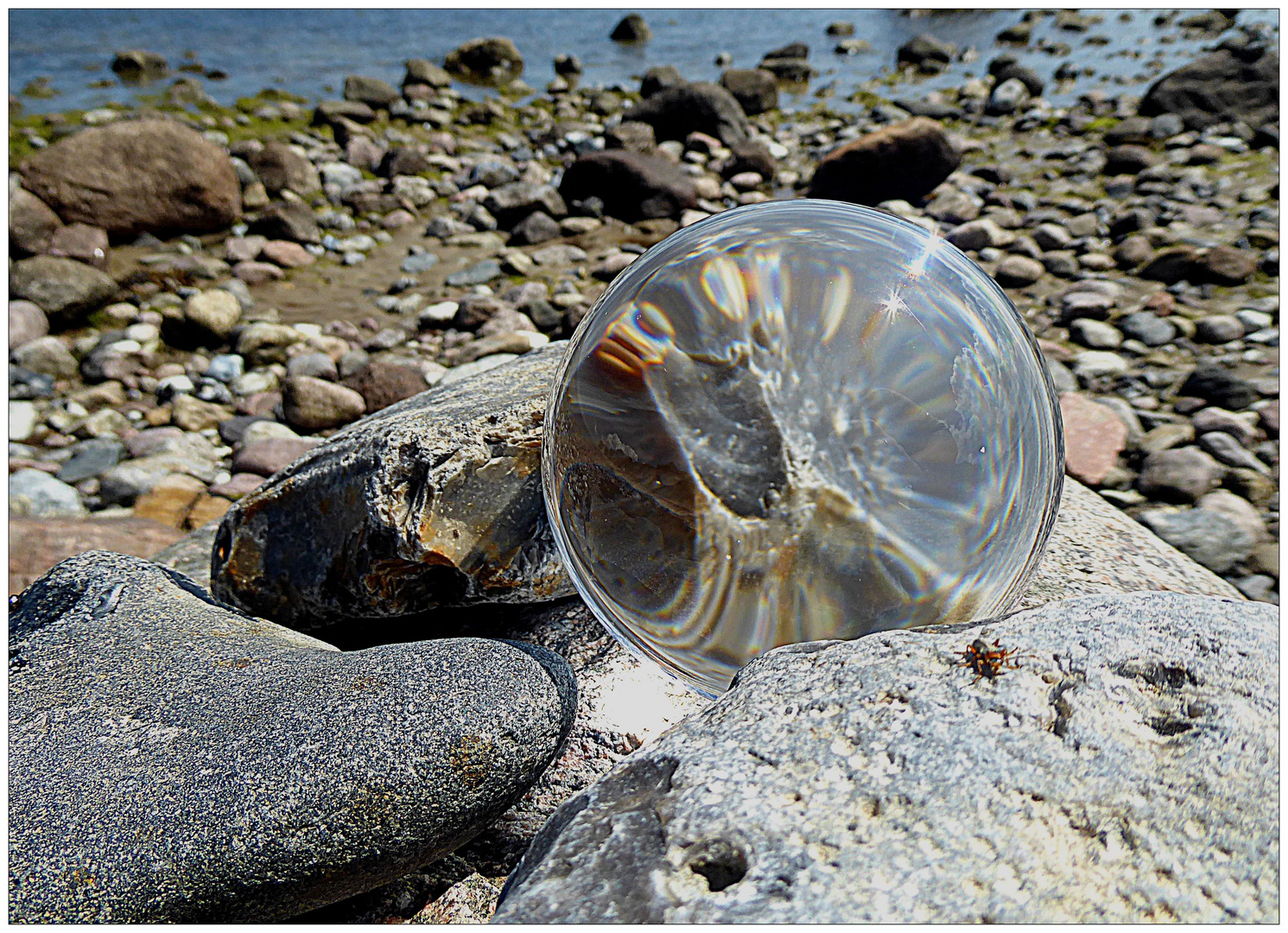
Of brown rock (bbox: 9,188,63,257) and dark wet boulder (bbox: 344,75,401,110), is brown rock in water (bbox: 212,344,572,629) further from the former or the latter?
dark wet boulder (bbox: 344,75,401,110)

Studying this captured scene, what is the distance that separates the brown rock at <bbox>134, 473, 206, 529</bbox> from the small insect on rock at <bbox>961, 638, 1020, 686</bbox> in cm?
407

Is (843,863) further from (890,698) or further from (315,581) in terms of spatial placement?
(315,581)

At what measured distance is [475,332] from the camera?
6.54m

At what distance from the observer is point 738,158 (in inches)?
370

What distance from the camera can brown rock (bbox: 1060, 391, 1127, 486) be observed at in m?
4.62

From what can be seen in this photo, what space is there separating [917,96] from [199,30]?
1369cm

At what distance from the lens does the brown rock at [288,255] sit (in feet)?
25.3

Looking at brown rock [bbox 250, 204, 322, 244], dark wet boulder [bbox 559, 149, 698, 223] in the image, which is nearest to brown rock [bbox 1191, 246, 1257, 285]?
dark wet boulder [bbox 559, 149, 698, 223]

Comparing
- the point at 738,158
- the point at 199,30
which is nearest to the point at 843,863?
the point at 738,158

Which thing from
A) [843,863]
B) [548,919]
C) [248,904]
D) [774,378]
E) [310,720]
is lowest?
[248,904]

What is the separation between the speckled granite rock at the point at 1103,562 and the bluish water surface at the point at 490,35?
33.1 feet

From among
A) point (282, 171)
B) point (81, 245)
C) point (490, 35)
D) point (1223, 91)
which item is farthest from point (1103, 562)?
point (490, 35)

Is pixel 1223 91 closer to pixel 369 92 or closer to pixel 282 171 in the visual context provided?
pixel 282 171

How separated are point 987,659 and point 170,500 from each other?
14.3ft
